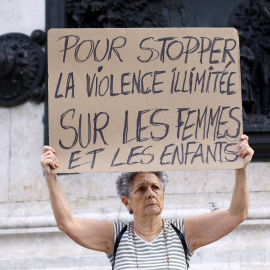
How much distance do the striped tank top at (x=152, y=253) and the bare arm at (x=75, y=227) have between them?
50mm

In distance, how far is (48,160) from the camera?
10.7ft

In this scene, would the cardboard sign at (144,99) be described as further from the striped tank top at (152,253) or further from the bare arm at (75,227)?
the striped tank top at (152,253)

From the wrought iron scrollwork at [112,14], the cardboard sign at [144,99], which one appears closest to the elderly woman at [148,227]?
the cardboard sign at [144,99]

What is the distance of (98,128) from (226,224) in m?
0.77

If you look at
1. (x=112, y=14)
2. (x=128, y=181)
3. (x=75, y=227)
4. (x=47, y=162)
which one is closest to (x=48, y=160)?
(x=47, y=162)

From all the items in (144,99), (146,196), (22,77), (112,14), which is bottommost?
(146,196)

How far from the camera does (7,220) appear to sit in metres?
5.42

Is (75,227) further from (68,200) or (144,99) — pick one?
(68,200)

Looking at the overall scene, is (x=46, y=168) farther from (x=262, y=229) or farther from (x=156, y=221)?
(x=262, y=229)

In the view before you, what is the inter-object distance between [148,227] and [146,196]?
148 millimetres

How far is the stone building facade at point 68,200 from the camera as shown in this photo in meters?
5.27

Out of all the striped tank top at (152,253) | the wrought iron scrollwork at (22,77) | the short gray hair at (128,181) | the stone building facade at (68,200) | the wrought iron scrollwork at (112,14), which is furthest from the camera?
the wrought iron scrollwork at (112,14)

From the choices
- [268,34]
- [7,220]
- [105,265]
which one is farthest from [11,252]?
[268,34]

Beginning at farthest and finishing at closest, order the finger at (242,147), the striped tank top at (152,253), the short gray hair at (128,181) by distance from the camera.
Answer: the short gray hair at (128,181) < the finger at (242,147) < the striped tank top at (152,253)
